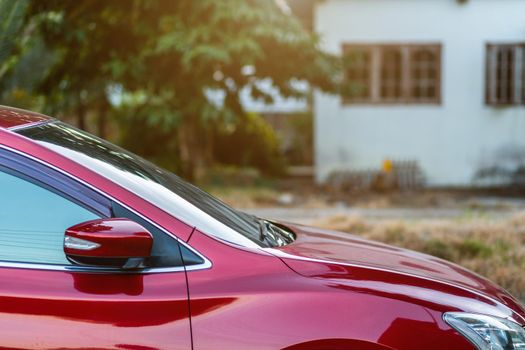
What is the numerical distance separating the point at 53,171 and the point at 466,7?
577 inches

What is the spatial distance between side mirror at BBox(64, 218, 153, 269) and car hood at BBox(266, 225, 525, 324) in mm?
559

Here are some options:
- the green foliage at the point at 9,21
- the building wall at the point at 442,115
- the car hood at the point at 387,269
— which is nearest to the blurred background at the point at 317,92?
the building wall at the point at 442,115

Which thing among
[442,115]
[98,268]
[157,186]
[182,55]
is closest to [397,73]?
[442,115]

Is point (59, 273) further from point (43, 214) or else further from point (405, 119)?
point (405, 119)

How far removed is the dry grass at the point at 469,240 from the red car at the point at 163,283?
3399mm

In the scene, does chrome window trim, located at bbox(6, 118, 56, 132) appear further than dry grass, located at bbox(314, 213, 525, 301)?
No

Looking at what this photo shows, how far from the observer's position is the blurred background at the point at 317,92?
1199 centimetres

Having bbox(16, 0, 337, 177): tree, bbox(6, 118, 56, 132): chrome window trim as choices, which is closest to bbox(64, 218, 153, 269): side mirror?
bbox(6, 118, 56, 132): chrome window trim

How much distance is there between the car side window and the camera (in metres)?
2.77

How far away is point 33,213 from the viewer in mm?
2793

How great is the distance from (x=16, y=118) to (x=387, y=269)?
64.4 inches

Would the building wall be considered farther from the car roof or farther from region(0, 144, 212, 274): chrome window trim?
region(0, 144, 212, 274): chrome window trim

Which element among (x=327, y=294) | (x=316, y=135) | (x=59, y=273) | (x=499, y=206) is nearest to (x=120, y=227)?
(x=59, y=273)

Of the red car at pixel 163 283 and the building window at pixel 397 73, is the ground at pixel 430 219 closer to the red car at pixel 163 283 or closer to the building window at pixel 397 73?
the building window at pixel 397 73
